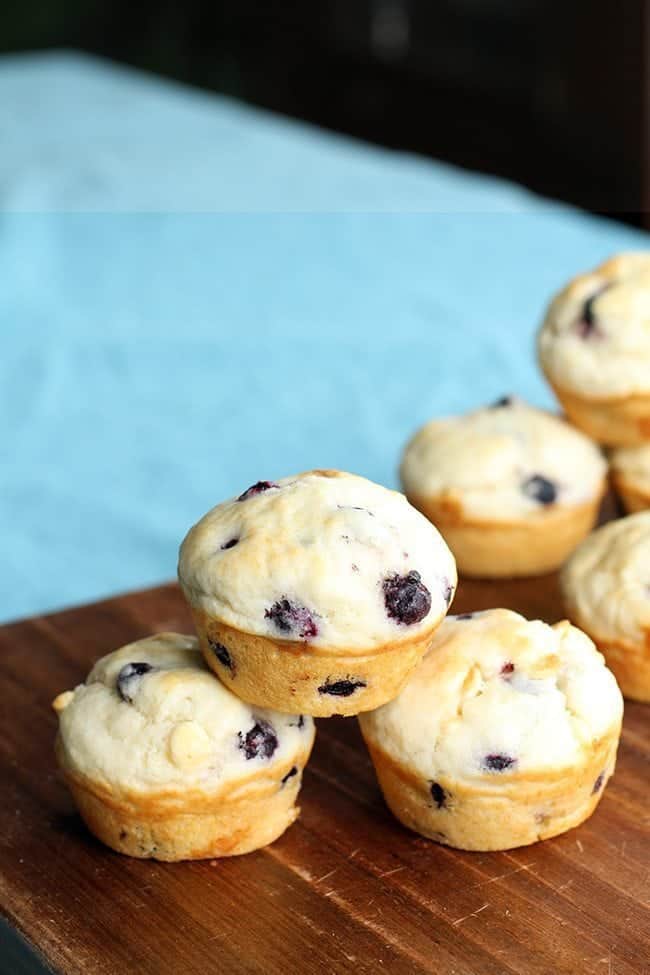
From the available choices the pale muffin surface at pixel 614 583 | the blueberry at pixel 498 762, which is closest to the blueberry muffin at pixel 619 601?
the pale muffin surface at pixel 614 583

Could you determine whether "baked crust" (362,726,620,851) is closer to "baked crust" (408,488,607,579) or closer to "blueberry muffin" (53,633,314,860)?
"blueberry muffin" (53,633,314,860)

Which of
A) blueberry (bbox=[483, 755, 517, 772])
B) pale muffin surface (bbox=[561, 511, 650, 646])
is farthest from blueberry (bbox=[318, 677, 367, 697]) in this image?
pale muffin surface (bbox=[561, 511, 650, 646])

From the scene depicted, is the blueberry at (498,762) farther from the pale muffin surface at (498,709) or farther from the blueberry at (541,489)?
the blueberry at (541,489)

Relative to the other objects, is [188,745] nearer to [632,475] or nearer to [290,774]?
[290,774]

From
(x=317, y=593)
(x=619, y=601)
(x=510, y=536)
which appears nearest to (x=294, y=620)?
(x=317, y=593)

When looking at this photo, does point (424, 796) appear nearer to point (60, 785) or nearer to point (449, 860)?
point (449, 860)

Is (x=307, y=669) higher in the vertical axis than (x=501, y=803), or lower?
higher

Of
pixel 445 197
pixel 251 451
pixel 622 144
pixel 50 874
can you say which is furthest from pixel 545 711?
pixel 622 144
